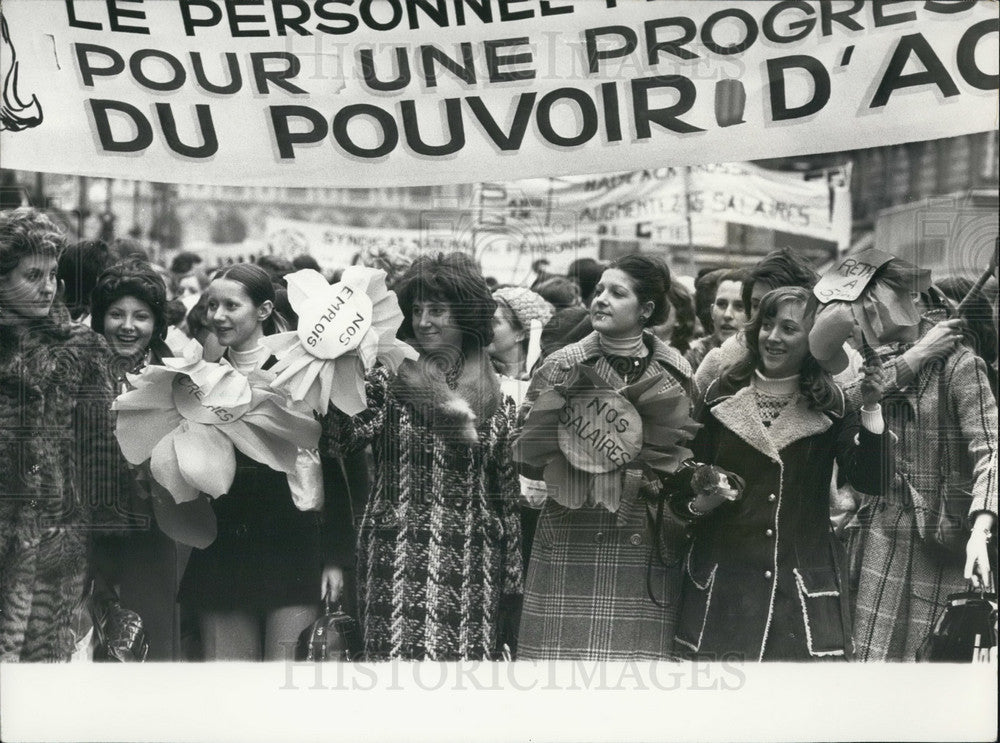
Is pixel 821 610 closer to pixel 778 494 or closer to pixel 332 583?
pixel 778 494

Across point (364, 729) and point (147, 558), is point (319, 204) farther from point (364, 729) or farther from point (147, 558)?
point (364, 729)

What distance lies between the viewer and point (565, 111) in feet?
15.8

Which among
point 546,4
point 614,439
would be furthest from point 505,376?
point 546,4

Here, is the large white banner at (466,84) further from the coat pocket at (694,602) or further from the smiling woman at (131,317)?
the coat pocket at (694,602)

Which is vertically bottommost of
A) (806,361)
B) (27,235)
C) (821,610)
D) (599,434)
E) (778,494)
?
(821,610)

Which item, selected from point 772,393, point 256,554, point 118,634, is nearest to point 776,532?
point 772,393

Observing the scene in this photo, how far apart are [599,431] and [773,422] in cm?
61

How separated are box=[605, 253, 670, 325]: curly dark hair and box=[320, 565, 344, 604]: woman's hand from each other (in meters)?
1.41

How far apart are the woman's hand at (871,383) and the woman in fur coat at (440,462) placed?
4.02ft

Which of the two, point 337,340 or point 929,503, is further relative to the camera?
point 929,503

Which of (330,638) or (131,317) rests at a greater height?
(131,317)

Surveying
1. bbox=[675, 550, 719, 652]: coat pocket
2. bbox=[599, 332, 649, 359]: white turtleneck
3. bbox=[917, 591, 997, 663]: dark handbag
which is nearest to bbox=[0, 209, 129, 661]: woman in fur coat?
bbox=[599, 332, 649, 359]: white turtleneck

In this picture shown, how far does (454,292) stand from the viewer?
Answer: 4809 mm

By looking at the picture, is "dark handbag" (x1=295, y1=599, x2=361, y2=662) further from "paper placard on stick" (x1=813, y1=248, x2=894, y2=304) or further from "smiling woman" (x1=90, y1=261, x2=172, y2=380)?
"paper placard on stick" (x1=813, y1=248, x2=894, y2=304)
